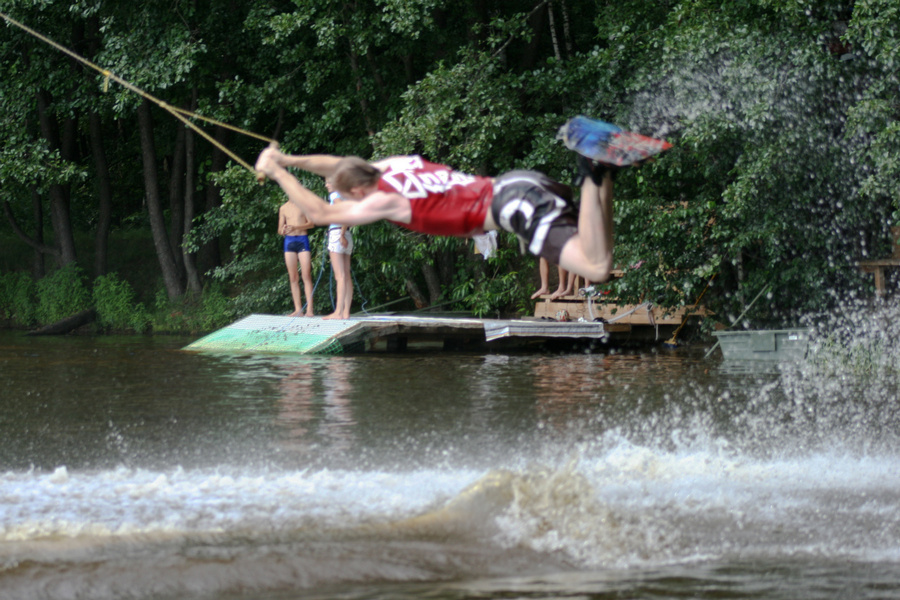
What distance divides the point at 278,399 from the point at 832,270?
26.6 feet

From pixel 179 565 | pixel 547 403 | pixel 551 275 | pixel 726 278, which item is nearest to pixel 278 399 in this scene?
pixel 547 403

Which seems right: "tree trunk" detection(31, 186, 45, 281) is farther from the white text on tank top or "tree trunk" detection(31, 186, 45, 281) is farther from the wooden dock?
the white text on tank top

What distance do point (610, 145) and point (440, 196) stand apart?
3.46 ft

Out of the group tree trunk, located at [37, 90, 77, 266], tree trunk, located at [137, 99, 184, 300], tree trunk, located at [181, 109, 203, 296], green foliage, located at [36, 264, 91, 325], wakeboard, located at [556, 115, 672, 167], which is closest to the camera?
wakeboard, located at [556, 115, 672, 167]

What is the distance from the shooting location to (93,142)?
24391mm

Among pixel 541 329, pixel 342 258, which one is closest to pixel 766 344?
pixel 541 329

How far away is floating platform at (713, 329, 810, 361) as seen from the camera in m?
12.5

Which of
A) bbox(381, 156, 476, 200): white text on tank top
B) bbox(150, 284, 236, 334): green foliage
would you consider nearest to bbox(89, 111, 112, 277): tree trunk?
bbox(150, 284, 236, 334): green foliage

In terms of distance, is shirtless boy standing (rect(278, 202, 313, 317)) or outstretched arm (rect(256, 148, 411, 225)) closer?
outstretched arm (rect(256, 148, 411, 225))

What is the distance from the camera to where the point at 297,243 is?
15508 mm

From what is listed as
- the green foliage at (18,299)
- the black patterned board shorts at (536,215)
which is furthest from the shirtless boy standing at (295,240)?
the green foliage at (18,299)

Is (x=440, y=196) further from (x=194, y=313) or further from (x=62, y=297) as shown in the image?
(x=62, y=297)

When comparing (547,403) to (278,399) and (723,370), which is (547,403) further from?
(723,370)

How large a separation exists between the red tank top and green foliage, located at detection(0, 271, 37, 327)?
67.9 ft
